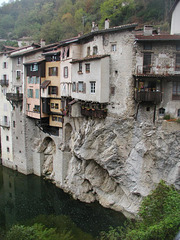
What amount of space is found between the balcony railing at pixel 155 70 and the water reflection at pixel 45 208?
50.3ft

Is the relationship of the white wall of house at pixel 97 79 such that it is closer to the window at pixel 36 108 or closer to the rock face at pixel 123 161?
the rock face at pixel 123 161

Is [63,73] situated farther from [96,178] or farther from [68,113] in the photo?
[96,178]

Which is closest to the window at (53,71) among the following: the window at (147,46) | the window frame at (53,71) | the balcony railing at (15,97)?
the window frame at (53,71)

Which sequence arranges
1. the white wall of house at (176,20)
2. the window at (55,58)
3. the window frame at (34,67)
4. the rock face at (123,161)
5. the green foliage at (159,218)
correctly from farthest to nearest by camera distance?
the window frame at (34,67) → the window at (55,58) → the white wall of house at (176,20) → the rock face at (123,161) → the green foliage at (159,218)

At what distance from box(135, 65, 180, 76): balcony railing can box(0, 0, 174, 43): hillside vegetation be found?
26.3 m

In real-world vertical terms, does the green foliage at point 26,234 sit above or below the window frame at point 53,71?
below

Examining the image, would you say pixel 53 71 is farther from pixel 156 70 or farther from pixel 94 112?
pixel 156 70

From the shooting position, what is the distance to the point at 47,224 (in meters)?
27.9

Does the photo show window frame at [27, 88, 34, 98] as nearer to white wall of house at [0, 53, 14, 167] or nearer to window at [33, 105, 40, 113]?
window at [33, 105, 40, 113]

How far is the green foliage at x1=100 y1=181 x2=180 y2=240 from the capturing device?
1486cm

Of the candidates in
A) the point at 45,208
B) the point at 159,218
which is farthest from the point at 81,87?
the point at 159,218

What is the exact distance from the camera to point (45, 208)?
3164cm

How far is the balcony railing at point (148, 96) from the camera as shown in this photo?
24.8 metres

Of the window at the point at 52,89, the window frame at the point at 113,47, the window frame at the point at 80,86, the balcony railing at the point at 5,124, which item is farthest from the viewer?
the balcony railing at the point at 5,124
